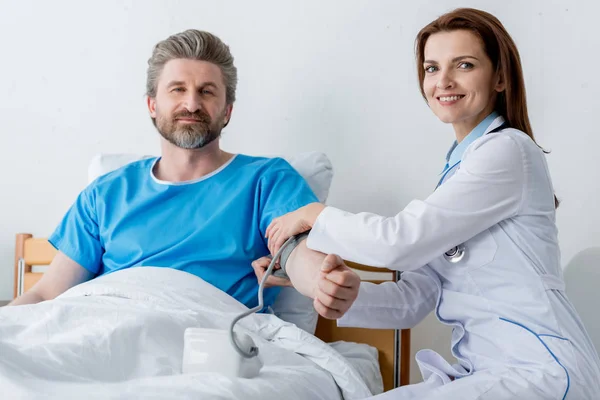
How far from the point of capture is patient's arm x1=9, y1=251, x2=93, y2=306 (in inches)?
60.8

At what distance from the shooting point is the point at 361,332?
1.70m

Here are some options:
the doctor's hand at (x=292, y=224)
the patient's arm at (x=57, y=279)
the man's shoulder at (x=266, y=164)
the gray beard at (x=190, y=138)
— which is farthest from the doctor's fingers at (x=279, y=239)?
the patient's arm at (x=57, y=279)

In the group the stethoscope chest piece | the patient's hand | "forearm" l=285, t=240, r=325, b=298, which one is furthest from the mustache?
the stethoscope chest piece

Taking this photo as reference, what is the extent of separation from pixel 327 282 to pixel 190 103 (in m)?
0.67

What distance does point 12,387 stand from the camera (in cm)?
84

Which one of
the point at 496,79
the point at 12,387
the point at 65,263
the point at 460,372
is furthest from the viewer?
the point at 65,263

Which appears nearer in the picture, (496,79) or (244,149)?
(496,79)

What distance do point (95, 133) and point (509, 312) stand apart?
145 cm

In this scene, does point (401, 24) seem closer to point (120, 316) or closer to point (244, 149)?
point (244, 149)

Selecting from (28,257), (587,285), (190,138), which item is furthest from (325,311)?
(28,257)

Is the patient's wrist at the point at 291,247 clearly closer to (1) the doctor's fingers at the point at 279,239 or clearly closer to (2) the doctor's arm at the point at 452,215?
(1) the doctor's fingers at the point at 279,239

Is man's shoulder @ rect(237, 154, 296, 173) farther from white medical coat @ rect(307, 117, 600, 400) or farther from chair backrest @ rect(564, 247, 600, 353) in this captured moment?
chair backrest @ rect(564, 247, 600, 353)

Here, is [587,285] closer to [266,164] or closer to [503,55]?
[503,55]

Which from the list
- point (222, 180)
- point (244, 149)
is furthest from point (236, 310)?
point (244, 149)
